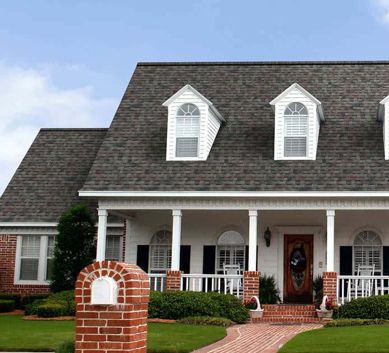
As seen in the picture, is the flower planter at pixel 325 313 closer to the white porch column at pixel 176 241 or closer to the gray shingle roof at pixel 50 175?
the white porch column at pixel 176 241

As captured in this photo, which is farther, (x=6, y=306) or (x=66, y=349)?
(x=6, y=306)

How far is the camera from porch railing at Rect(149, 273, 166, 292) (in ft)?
74.7

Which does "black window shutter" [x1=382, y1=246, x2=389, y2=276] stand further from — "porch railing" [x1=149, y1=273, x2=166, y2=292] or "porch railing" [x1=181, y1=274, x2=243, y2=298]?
"porch railing" [x1=149, y1=273, x2=166, y2=292]

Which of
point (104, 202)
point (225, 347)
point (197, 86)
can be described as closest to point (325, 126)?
point (197, 86)

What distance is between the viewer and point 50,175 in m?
27.6

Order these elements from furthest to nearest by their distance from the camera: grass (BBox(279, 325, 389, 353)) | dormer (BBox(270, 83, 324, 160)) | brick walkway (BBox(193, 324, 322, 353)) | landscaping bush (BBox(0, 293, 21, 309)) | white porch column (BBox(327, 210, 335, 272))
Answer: landscaping bush (BBox(0, 293, 21, 309))
dormer (BBox(270, 83, 324, 160))
white porch column (BBox(327, 210, 335, 272))
brick walkway (BBox(193, 324, 322, 353))
grass (BBox(279, 325, 389, 353))

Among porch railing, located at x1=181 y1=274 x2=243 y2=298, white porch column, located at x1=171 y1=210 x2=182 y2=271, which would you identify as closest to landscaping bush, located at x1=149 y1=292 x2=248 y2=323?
porch railing, located at x1=181 y1=274 x2=243 y2=298

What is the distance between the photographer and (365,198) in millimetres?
21859

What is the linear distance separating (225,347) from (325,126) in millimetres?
12404

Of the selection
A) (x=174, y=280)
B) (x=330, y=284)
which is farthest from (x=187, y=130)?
(x=330, y=284)

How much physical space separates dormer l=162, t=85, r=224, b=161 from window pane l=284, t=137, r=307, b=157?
2539 mm

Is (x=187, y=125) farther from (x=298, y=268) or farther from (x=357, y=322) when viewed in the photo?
(x=357, y=322)

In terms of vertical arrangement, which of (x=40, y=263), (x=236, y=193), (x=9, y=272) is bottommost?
(x=9, y=272)

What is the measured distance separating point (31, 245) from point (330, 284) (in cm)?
1142
